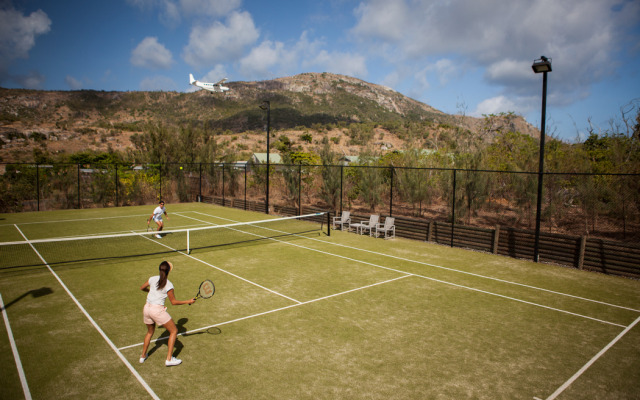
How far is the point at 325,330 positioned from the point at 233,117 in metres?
91.9

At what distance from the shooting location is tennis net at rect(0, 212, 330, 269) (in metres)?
12.9

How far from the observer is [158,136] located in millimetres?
35469

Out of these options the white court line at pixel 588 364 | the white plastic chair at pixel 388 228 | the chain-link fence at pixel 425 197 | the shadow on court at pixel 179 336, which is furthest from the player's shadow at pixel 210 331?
the chain-link fence at pixel 425 197

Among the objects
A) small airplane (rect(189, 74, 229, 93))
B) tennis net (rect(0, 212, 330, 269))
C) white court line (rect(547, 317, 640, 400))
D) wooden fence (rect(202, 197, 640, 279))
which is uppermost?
small airplane (rect(189, 74, 229, 93))

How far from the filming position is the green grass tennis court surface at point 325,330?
5645 millimetres

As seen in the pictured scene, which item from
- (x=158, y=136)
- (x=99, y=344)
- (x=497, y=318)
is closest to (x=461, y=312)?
(x=497, y=318)

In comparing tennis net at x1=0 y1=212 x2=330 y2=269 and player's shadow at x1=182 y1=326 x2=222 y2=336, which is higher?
tennis net at x1=0 y1=212 x2=330 y2=269

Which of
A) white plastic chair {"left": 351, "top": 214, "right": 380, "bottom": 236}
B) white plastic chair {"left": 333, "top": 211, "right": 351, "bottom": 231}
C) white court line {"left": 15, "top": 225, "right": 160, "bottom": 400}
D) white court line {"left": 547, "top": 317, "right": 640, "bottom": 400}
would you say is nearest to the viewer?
white court line {"left": 15, "top": 225, "right": 160, "bottom": 400}

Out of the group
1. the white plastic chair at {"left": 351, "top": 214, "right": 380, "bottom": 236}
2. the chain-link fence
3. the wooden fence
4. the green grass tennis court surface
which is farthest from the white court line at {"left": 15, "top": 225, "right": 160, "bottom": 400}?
the wooden fence

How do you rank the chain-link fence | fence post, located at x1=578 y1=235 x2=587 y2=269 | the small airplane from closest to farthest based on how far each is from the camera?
fence post, located at x1=578 y1=235 x2=587 y2=269 → the chain-link fence → the small airplane

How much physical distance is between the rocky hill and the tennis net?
3451cm

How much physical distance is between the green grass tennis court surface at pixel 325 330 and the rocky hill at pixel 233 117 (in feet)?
131

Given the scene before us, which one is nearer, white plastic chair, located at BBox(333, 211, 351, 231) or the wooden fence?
the wooden fence

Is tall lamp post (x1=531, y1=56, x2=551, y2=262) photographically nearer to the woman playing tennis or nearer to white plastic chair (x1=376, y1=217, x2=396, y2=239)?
white plastic chair (x1=376, y1=217, x2=396, y2=239)
